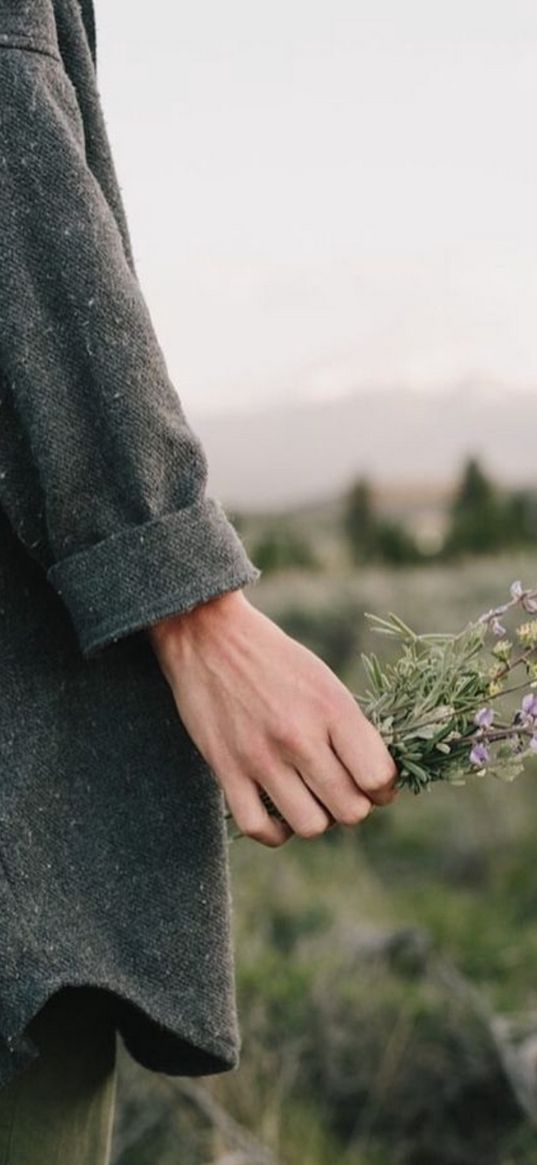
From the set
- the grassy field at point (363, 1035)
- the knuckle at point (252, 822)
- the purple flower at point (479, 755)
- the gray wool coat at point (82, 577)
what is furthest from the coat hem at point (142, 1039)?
the grassy field at point (363, 1035)

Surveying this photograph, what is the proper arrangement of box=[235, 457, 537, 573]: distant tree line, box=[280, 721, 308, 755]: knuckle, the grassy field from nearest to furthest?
box=[280, 721, 308, 755]: knuckle, the grassy field, box=[235, 457, 537, 573]: distant tree line

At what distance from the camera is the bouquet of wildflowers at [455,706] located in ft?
4.43

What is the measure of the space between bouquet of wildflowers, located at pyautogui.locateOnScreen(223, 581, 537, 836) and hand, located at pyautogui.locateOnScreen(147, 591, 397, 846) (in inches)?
1.6

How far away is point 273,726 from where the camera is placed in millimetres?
1271

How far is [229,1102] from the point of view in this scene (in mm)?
4027

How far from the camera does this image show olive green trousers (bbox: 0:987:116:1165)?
4.48ft

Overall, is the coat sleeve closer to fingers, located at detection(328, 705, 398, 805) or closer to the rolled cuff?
the rolled cuff

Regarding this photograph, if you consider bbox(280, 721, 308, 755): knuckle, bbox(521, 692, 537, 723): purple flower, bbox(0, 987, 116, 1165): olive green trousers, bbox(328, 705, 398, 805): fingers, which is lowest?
bbox(0, 987, 116, 1165): olive green trousers

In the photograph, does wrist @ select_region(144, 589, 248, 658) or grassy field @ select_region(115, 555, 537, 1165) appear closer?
wrist @ select_region(144, 589, 248, 658)

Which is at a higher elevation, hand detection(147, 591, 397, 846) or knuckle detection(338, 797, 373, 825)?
hand detection(147, 591, 397, 846)

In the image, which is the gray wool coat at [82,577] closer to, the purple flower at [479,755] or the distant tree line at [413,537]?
the purple flower at [479,755]

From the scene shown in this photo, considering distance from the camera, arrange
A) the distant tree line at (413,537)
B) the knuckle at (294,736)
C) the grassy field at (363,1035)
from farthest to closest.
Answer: the distant tree line at (413,537), the grassy field at (363,1035), the knuckle at (294,736)

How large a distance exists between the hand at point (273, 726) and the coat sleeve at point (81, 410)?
44 mm

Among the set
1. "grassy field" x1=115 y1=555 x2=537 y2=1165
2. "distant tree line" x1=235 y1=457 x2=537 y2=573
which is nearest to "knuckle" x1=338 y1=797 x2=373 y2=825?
"grassy field" x1=115 y1=555 x2=537 y2=1165
